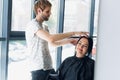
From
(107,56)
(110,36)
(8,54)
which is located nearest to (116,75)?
(107,56)

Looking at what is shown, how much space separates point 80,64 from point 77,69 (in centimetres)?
3

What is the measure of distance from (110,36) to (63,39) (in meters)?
0.28

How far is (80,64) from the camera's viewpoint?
1.23 metres

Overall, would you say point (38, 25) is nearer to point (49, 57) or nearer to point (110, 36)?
point (49, 57)

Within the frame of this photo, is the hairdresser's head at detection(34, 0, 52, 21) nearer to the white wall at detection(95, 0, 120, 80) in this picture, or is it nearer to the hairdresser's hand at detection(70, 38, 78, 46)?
the hairdresser's hand at detection(70, 38, 78, 46)

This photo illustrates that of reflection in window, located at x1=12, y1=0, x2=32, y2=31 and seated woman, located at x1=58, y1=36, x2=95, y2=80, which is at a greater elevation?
reflection in window, located at x1=12, y1=0, x2=32, y2=31

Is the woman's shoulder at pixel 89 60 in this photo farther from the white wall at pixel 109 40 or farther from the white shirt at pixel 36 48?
the white shirt at pixel 36 48

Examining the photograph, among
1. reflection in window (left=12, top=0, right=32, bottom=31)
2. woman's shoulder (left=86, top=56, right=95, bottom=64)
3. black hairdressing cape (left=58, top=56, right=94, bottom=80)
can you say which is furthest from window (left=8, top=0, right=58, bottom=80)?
woman's shoulder (left=86, top=56, right=95, bottom=64)

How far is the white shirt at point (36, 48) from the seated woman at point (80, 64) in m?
0.10

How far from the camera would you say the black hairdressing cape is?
4.01ft

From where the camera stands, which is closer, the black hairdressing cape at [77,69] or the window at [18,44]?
the window at [18,44]

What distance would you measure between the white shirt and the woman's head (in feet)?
0.57

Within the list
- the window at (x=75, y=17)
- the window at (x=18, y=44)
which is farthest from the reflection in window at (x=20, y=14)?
the window at (x=75, y=17)

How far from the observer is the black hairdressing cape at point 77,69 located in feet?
4.01
